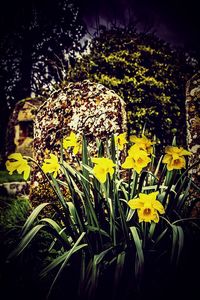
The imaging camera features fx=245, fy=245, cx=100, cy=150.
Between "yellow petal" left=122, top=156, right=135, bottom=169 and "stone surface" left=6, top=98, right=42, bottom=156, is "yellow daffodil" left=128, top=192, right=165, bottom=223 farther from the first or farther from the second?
"stone surface" left=6, top=98, right=42, bottom=156

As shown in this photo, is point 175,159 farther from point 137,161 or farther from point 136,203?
point 136,203

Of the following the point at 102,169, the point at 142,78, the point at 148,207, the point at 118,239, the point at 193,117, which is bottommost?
the point at 118,239

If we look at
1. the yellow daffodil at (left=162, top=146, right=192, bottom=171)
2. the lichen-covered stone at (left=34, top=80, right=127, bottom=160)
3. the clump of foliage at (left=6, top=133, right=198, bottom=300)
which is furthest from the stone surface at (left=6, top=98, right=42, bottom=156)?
the yellow daffodil at (left=162, top=146, right=192, bottom=171)

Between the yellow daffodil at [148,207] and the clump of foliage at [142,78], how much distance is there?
289 centimetres

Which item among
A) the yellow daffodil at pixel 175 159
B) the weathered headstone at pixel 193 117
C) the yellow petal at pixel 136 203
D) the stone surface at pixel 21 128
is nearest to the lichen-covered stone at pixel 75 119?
the weathered headstone at pixel 193 117

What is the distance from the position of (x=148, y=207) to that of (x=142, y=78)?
3.39 meters

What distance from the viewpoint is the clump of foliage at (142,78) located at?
4.13 meters

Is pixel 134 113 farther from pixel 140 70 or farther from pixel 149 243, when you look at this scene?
pixel 149 243

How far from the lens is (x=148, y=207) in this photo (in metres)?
1.20

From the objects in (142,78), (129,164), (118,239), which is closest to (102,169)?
(129,164)

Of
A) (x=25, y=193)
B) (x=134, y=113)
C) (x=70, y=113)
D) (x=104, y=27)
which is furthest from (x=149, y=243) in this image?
(x=104, y=27)

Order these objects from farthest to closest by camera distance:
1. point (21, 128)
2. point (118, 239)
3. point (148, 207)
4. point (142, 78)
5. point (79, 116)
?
point (21, 128)
point (142, 78)
point (79, 116)
point (118, 239)
point (148, 207)

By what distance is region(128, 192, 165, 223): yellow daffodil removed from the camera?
1199mm

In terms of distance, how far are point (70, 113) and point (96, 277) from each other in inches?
74.7
